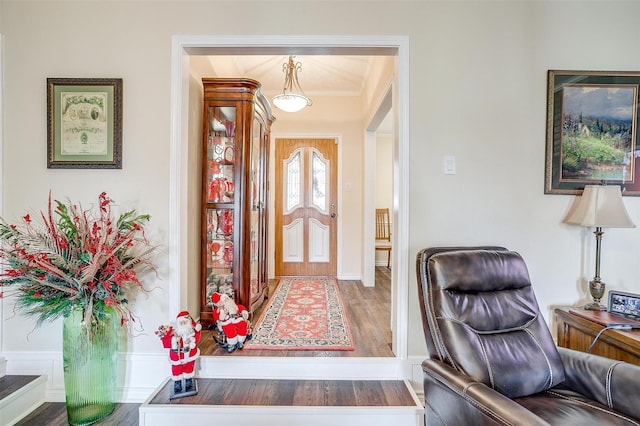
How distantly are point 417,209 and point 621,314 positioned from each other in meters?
1.25

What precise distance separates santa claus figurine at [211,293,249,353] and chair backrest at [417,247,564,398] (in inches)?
49.6

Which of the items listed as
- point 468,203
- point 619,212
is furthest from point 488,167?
point 619,212

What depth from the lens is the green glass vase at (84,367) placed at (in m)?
1.68

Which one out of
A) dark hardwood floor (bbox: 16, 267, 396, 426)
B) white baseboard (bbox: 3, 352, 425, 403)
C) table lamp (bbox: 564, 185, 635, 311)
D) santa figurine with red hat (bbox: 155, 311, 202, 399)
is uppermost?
table lamp (bbox: 564, 185, 635, 311)

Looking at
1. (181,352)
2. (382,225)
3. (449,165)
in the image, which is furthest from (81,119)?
(382,225)

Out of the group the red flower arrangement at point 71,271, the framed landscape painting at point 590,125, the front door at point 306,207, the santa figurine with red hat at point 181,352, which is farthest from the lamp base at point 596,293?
the front door at point 306,207

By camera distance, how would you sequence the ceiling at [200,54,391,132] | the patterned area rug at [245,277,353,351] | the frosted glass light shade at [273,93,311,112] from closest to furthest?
the patterned area rug at [245,277,353,351], the frosted glass light shade at [273,93,311,112], the ceiling at [200,54,391,132]

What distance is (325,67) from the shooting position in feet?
11.6

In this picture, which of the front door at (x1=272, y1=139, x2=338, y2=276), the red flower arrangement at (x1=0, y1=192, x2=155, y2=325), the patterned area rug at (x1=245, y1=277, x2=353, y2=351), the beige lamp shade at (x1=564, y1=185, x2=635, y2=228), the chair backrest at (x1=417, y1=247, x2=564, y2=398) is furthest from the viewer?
the front door at (x1=272, y1=139, x2=338, y2=276)

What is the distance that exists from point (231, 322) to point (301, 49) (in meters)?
1.90

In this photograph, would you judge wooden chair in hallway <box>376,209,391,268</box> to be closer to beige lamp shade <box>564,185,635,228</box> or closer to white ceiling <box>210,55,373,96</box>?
white ceiling <box>210,55,373,96</box>

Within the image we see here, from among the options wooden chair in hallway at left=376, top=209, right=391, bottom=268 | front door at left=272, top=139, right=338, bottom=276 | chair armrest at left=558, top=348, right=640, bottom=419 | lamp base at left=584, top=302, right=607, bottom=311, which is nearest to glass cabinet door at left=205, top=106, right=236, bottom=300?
front door at left=272, top=139, right=338, bottom=276

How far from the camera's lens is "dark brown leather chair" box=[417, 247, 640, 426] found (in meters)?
1.16

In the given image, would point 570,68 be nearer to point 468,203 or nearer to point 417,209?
point 468,203
